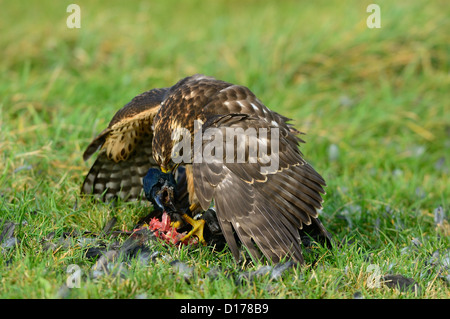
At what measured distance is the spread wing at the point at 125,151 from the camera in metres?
4.88

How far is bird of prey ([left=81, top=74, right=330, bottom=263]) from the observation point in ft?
12.7

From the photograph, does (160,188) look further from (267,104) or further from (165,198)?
(267,104)

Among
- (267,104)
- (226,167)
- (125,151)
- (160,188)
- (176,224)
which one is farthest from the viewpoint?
(267,104)

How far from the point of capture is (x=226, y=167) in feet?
12.9

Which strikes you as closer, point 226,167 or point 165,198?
point 226,167

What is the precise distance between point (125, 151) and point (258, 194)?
5.24 ft

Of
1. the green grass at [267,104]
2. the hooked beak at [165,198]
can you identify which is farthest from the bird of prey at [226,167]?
the green grass at [267,104]

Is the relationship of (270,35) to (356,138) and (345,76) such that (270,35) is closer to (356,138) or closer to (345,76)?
(345,76)

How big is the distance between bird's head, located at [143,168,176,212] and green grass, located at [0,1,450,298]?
0.37m

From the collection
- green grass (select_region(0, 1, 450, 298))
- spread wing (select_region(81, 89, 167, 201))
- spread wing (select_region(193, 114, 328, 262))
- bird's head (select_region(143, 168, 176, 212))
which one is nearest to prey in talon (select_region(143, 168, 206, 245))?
bird's head (select_region(143, 168, 176, 212))

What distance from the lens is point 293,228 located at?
3998 mm

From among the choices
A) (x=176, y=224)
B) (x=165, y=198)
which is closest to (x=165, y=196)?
(x=165, y=198)

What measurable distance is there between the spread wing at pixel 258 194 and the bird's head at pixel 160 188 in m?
0.51
